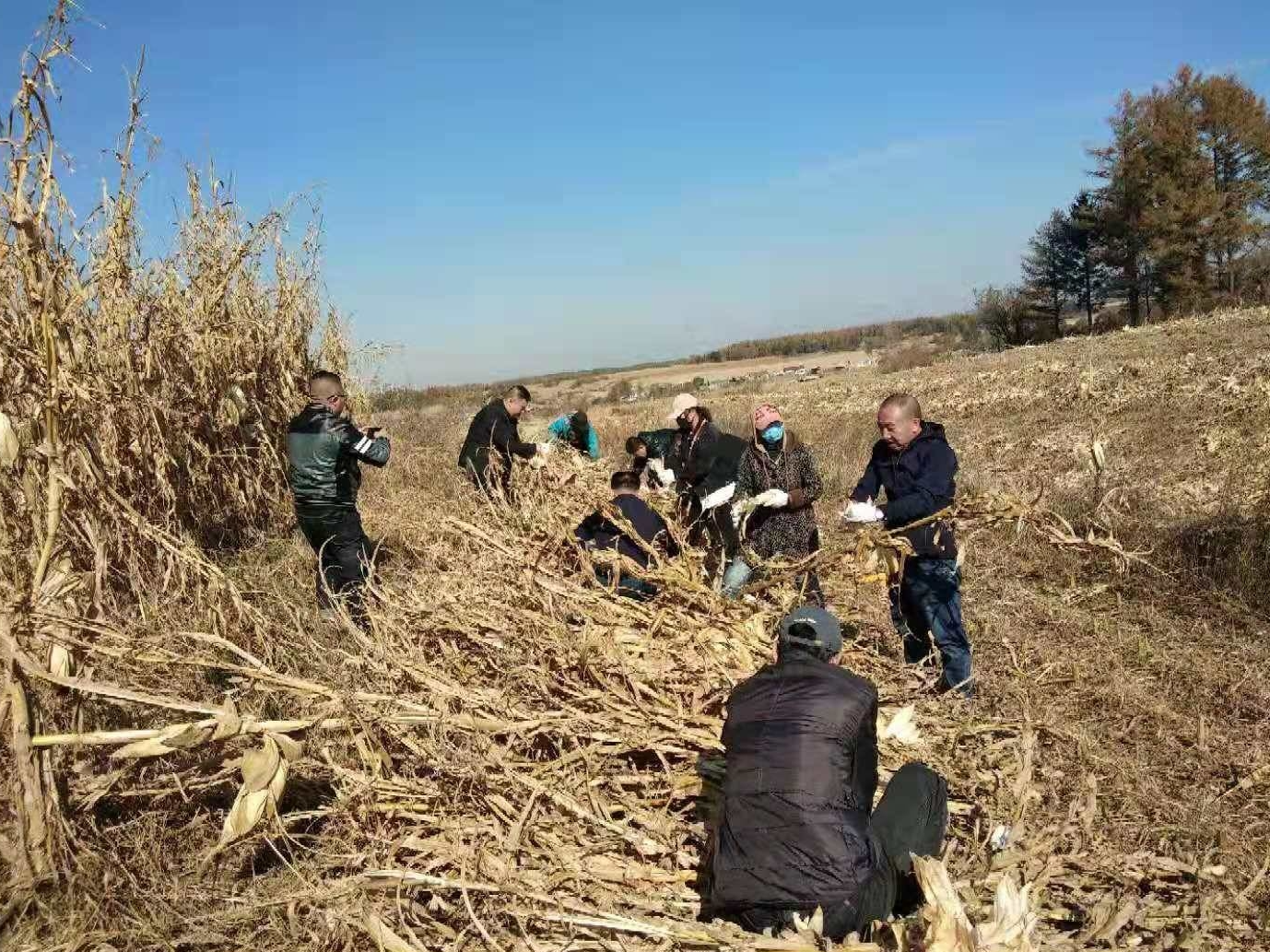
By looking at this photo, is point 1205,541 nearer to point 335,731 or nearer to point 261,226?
point 335,731

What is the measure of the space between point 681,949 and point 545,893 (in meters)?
0.45

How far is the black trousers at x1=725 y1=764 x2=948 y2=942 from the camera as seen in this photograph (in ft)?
6.72

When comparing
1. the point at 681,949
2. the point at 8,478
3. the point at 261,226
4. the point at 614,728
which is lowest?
the point at 681,949

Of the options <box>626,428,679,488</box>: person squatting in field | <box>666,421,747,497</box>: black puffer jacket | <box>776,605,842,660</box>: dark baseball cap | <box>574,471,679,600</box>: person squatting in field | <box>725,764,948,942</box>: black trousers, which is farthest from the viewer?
<box>626,428,679,488</box>: person squatting in field

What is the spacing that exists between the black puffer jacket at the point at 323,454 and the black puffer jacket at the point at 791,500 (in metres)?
2.15

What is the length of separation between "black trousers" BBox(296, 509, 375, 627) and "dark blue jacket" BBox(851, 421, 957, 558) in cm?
296

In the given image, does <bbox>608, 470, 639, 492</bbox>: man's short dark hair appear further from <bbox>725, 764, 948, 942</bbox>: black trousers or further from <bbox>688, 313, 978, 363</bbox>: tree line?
<bbox>688, 313, 978, 363</bbox>: tree line

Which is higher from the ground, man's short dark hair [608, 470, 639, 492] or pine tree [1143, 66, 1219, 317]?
pine tree [1143, 66, 1219, 317]

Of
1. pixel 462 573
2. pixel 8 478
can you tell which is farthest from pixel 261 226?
pixel 462 573

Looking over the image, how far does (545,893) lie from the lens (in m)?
2.30

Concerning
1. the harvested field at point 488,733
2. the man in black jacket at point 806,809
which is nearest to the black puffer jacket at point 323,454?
the harvested field at point 488,733

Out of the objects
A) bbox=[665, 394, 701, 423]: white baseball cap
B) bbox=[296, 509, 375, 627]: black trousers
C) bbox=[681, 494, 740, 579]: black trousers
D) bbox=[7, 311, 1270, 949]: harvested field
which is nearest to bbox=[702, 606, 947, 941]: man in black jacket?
bbox=[7, 311, 1270, 949]: harvested field

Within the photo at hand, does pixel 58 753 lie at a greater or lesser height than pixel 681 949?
greater

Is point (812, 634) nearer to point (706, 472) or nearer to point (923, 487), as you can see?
point (923, 487)
